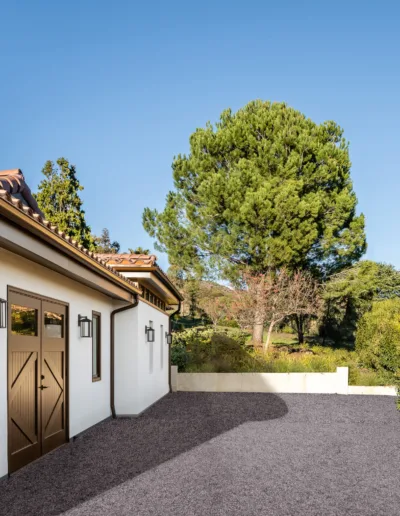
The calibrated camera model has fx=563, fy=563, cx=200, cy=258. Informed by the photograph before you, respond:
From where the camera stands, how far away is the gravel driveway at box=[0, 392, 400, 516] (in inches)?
216

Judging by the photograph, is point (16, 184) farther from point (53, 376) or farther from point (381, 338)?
point (381, 338)

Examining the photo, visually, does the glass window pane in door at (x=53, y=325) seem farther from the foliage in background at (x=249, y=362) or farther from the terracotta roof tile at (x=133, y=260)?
the foliage in background at (x=249, y=362)

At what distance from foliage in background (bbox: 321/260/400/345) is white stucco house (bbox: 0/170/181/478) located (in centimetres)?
1631

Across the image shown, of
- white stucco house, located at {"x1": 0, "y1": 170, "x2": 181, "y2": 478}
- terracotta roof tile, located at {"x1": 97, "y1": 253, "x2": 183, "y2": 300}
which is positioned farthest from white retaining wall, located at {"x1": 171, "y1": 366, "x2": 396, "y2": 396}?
terracotta roof tile, located at {"x1": 97, "y1": 253, "x2": 183, "y2": 300}

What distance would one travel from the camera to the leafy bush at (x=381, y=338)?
1752 cm

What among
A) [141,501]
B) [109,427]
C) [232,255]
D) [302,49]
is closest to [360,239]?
[232,255]

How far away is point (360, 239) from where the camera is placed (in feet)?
92.9

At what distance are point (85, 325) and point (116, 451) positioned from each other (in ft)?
7.83

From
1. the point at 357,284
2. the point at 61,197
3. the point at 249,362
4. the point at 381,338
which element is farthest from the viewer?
the point at 357,284

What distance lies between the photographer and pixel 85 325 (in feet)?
32.1

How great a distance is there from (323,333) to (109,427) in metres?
24.8

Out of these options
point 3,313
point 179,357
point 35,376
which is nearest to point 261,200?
point 179,357

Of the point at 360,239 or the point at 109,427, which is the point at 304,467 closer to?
the point at 109,427

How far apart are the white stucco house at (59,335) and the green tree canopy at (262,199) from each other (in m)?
13.6
